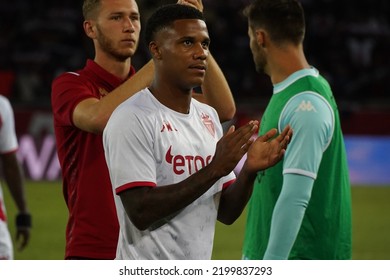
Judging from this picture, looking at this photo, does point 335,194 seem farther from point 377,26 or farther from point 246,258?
point 377,26

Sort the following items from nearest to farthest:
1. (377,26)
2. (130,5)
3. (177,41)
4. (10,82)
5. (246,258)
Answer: (177,41)
(246,258)
(130,5)
(10,82)
(377,26)

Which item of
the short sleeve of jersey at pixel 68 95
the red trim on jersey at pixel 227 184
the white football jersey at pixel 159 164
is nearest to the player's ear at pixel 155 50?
the white football jersey at pixel 159 164

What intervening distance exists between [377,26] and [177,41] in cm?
1713

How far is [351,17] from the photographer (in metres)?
19.9

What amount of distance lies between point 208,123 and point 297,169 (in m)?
0.44

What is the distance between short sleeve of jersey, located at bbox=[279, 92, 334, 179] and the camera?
140 inches

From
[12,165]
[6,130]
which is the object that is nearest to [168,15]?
[6,130]

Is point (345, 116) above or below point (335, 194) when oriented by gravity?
above

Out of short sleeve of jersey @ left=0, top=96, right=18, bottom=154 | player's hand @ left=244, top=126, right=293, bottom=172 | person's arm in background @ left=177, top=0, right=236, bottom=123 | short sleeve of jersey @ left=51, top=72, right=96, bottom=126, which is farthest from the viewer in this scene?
short sleeve of jersey @ left=0, top=96, right=18, bottom=154

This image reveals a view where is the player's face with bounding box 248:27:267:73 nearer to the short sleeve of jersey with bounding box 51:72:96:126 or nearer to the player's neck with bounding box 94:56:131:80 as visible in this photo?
the player's neck with bounding box 94:56:131:80

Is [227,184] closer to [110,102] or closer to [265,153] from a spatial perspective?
[265,153]

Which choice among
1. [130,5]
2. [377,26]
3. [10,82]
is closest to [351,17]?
[377,26]

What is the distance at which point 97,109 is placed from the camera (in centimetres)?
363

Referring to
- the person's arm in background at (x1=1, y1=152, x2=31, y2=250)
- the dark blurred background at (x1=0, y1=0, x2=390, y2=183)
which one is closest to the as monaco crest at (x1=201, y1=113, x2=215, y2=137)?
the person's arm in background at (x1=1, y1=152, x2=31, y2=250)
